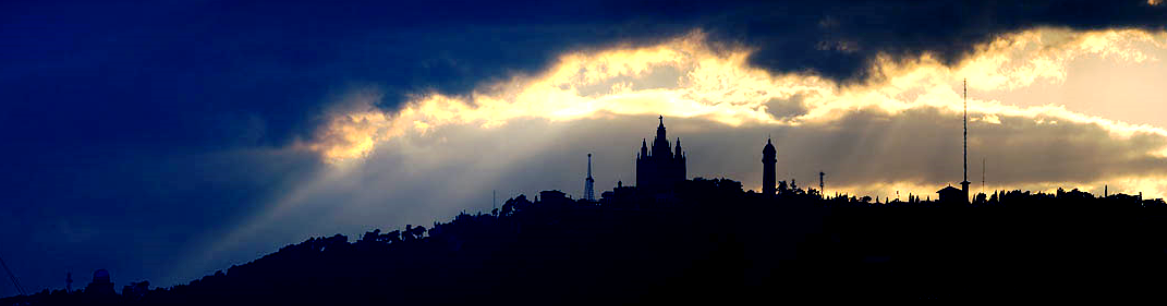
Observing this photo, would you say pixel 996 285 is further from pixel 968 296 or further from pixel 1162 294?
pixel 1162 294

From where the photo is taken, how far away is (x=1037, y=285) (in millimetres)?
197750

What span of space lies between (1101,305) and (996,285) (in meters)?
15.0

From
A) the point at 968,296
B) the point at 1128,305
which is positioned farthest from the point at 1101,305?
the point at 968,296

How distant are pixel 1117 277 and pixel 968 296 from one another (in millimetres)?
19581

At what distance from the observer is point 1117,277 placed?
19850 cm

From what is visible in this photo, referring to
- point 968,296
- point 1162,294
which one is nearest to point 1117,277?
point 1162,294

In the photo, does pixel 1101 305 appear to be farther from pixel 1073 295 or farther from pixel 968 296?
pixel 968 296

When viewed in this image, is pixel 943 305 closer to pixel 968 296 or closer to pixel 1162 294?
pixel 968 296

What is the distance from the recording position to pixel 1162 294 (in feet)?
632

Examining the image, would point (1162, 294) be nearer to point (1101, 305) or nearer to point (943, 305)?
point (1101, 305)

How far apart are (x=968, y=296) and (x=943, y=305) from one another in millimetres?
3415

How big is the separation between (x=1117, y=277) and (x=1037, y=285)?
423 inches

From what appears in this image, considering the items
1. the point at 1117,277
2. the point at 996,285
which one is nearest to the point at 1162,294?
the point at 1117,277

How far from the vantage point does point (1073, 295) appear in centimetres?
19312
